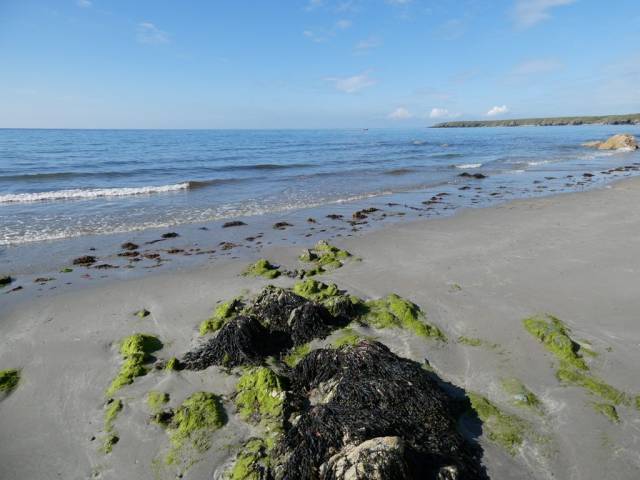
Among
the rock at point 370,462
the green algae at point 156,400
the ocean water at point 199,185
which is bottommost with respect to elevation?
the ocean water at point 199,185

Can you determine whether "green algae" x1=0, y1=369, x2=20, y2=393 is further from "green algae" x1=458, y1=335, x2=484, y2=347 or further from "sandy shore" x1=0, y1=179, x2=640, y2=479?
"green algae" x1=458, y1=335, x2=484, y2=347

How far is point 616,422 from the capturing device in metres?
3.74

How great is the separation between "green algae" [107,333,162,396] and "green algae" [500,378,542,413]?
161 inches

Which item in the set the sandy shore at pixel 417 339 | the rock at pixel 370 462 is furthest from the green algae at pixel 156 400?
the rock at pixel 370 462

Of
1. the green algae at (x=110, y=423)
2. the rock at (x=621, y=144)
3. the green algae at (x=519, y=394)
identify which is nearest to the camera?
the green algae at (x=110, y=423)

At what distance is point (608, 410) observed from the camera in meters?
3.88

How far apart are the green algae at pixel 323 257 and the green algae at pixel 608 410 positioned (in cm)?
476

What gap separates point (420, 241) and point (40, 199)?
15.2 meters

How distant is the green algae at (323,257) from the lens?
7.83 m

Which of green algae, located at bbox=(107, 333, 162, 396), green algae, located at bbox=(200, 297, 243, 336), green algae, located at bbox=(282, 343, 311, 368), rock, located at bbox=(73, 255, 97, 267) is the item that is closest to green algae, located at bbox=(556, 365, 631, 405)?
green algae, located at bbox=(282, 343, 311, 368)

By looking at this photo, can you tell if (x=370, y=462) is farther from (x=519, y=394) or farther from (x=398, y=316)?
(x=398, y=316)

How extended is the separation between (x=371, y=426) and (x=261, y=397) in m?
1.30

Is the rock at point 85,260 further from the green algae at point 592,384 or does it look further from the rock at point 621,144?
the rock at point 621,144

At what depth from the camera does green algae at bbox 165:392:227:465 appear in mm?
3549
